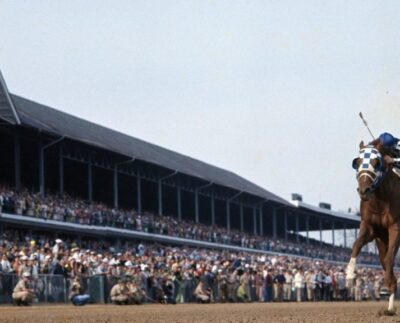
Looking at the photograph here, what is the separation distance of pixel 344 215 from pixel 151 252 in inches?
1755

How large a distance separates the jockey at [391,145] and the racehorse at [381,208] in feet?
0.21

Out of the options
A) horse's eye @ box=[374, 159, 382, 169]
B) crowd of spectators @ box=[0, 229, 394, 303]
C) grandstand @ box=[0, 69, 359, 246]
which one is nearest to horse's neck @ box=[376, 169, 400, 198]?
horse's eye @ box=[374, 159, 382, 169]

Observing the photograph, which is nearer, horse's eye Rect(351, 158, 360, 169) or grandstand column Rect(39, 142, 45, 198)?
horse's eye Rect(351, 158, 360, 169)

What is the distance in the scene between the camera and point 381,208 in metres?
15.4

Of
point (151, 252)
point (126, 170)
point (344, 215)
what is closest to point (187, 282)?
point (151, 252)

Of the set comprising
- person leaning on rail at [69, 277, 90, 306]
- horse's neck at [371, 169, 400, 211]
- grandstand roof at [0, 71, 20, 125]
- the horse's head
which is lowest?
person leaning on rail at [69, 277, 90, 306]

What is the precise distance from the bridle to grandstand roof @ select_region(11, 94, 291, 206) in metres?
26.1

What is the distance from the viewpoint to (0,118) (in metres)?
38.5

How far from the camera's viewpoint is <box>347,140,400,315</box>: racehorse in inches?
595

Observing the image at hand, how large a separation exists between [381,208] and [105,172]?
3783 cm

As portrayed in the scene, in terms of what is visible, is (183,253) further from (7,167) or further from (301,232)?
(301,232)

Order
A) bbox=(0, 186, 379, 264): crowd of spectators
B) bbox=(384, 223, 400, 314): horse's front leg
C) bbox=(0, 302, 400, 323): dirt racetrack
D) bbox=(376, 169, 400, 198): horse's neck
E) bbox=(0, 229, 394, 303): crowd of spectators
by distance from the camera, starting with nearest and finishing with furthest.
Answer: bbox=(0, 302, 400, 323): dirt racetrack
bbox=(384, 223, 400, 314): horse's front leg
bbox=(376, 169, 400, 198): horse's neck
bbox=(0, 229, 394, 303): crowd of spectators
bbox=(0, 186, 379, 264): crowd of spectators

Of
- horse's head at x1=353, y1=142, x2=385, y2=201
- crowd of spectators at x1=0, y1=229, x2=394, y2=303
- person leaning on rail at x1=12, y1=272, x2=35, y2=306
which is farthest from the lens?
crowd of spectators at x1=0, y1=229, x2=394, y2=303

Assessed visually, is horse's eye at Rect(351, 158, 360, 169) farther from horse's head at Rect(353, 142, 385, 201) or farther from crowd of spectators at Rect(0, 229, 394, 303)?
crowd of spectators at Rect(0, 229, 394, 303)
